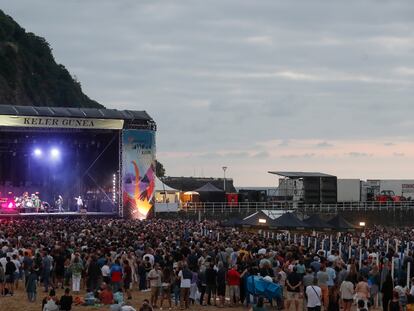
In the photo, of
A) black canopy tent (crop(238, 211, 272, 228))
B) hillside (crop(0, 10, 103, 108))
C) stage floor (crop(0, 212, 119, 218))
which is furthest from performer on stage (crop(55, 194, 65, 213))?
hillside (crop(0, 10, 103, 108))

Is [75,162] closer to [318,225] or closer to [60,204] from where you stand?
[60,204]

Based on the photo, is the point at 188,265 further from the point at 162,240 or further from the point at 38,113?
the point at 38,113

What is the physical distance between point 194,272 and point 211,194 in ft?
142

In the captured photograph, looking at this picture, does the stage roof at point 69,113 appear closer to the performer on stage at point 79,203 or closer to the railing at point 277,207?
the performer on stage at point 79,203

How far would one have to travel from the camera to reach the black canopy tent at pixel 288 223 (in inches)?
1252

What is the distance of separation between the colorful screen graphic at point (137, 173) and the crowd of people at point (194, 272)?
18842 mm

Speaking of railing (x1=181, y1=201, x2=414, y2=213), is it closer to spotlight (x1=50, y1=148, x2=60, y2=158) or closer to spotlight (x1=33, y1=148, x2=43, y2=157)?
spotlight (x1=50, y1=148, x2=60, y2=158)

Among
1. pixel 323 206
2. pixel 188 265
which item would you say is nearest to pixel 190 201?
pixel 323 206

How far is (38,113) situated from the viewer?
42.0 meters

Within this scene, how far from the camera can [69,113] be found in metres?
43.0

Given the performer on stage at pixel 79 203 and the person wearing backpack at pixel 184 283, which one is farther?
the performer on stage at pixel 79 203

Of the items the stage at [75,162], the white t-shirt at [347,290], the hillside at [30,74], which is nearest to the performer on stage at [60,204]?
the stage at [75,162]

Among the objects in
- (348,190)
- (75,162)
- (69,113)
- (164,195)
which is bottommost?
(164,195)

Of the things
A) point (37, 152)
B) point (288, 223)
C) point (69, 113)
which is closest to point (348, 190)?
point (37, 152)
